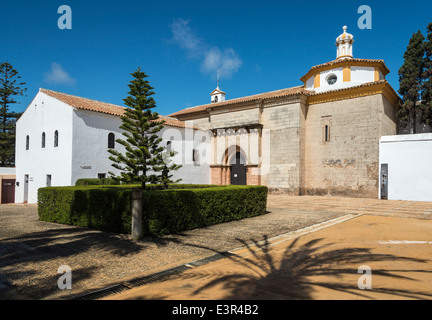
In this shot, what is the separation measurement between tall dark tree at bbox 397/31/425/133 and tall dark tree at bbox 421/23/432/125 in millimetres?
264

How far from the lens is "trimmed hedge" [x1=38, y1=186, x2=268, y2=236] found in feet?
22.9

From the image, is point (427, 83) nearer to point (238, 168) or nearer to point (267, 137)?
point (267, 137)

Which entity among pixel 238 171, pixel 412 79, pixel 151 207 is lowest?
pixel 151 207

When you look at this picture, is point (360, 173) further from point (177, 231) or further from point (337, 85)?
point (177, 231)

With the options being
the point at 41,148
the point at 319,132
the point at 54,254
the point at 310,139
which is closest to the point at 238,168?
the point at 310,139

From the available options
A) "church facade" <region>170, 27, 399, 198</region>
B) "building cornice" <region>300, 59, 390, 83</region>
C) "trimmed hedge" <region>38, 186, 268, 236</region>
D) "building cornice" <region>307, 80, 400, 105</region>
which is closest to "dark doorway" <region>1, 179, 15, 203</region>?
"trimmed hedge" <region>38, 186, 268, 236</region>

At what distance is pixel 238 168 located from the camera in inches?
922

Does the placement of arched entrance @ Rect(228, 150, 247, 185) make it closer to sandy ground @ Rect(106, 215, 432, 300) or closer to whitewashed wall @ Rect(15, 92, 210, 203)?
whitewashed wall @ Rect(15, 92, 210, 203)

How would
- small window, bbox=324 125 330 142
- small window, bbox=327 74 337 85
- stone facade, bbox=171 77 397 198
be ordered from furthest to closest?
small window, bbox=327 74 337 85 < small window, bbox=324 125 330 142 < stone facade, bbox=171 77 397 198

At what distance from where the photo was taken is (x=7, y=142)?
28.9 m

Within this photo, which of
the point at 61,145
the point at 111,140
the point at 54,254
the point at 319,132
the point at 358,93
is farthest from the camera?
the point at 319,132

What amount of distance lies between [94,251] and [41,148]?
50.0 ft

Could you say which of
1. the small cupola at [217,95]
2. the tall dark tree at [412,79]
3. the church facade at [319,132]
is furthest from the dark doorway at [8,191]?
the tall dark tree at [412,79]

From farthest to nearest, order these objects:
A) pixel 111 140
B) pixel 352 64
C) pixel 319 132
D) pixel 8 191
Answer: pixel 8 191, pixel 319 132, pixel 352 64, pixel 111 140
